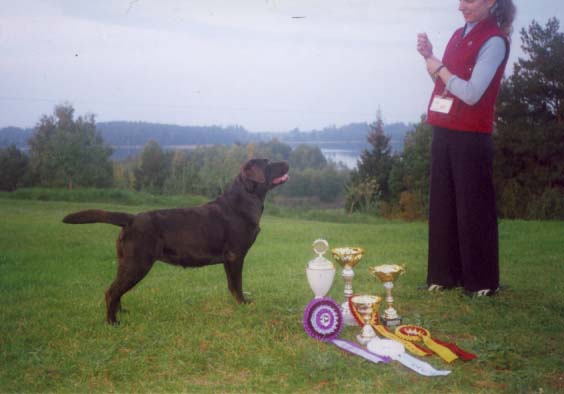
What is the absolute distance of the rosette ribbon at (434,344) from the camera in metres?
3.16

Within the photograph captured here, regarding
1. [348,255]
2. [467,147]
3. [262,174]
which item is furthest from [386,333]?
[467,147]

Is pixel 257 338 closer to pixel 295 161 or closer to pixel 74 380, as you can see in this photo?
pixel 74 380

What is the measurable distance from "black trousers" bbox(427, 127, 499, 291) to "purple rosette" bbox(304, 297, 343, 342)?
1654 mm

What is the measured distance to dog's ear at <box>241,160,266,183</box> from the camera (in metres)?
4.33

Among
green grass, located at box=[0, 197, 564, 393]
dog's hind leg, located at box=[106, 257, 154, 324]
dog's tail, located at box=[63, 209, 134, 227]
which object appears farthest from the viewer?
dog's hind leg, located at box=[106, 257, 154, 324]

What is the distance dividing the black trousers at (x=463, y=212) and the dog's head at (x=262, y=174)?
1432mm

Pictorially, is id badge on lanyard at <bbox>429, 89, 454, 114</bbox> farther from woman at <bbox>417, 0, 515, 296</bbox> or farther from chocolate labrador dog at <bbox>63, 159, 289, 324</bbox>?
chocolate labrador dog at <bbox>63, 159, 289, 324</bbox>

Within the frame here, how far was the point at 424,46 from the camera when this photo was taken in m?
4.16

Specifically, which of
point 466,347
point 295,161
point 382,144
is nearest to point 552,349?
Answer: point 466,347

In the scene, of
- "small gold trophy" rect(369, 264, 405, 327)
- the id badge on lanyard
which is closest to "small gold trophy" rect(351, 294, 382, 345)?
"small gold trophy" rect(369, 264, 405, 327)

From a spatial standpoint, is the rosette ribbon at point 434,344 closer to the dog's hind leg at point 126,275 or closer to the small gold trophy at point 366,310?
the small gold trophy at point 366,310

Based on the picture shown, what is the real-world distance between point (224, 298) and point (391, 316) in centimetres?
161

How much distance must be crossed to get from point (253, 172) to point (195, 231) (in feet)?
2.38

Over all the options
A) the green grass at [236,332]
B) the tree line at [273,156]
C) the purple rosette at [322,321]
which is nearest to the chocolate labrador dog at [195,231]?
the green grass at [236,332]
